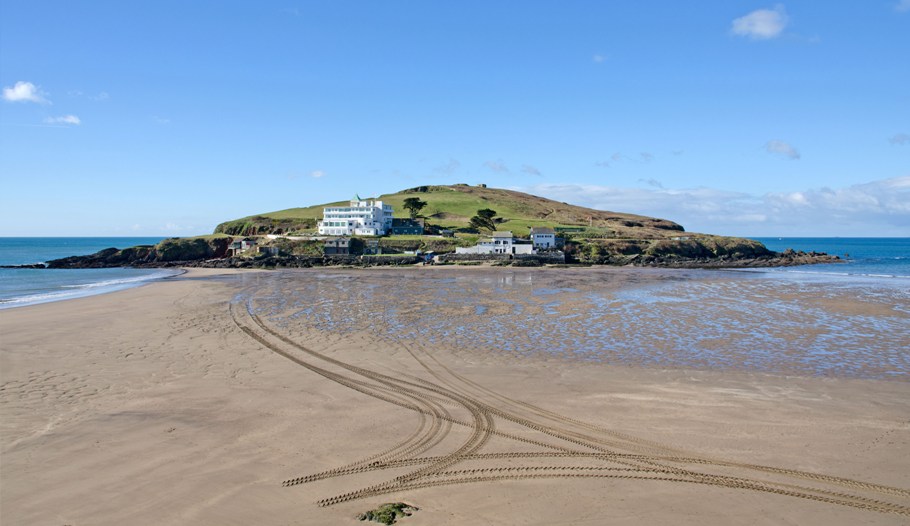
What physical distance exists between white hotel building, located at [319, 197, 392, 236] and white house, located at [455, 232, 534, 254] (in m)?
25.7

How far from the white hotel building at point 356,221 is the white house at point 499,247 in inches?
1011

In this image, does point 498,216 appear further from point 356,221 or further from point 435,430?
point 435,430

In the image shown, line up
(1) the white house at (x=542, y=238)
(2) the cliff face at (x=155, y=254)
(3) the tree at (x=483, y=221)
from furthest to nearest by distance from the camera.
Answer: (3) the tree at (x=483, y=221) → (1) the white house at (x=542, y=238) → (2) the cliff face at (x=155, y=254)

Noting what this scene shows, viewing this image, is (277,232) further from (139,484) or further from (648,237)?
(139,484)

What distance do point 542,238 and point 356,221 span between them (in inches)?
1531

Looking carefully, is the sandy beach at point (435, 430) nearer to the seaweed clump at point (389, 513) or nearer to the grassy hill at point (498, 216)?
the seaweed clump at point (389, 513)

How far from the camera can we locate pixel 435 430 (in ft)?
51.1

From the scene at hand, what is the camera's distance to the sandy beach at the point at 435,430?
11.5 m

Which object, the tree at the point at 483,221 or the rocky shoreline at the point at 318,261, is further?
the tree at the point at 483,221

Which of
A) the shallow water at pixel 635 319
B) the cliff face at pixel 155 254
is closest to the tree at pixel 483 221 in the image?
the cliff face at pixel 155 254

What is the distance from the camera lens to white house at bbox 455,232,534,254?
9244 centimetres

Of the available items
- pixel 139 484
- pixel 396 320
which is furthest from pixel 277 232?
pixel 139 484

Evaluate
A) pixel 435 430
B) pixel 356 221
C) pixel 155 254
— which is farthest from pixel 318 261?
pixel 435 430

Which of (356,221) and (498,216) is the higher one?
(498,216)
